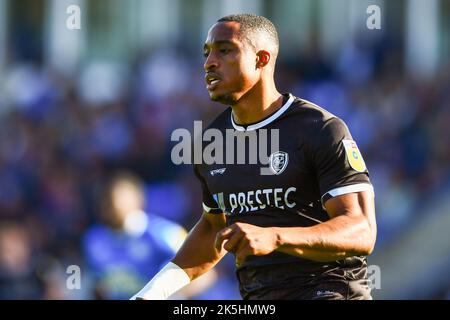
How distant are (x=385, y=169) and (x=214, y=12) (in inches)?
259

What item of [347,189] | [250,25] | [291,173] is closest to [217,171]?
[291,173]

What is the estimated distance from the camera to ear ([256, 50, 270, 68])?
5.88m

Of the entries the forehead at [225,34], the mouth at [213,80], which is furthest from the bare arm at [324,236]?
the forehead at [225,34]

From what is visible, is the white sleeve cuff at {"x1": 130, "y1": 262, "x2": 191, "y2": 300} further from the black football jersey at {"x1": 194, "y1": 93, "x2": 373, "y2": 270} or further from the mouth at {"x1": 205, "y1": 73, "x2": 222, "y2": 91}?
the mouth at {"x1": 205, "y1": 73, "x2": 222, "y2": 91}

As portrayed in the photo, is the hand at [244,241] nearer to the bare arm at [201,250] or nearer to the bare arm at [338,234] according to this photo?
the bare arm at [338,234]

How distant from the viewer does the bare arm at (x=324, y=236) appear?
4.60m

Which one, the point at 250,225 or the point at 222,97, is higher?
the point at 222,97

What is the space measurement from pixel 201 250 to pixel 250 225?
4.97 ft

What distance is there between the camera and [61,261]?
12055 millimetres

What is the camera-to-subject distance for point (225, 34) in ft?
18.9

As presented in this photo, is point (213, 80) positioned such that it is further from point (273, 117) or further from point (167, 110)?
point (167, 110)

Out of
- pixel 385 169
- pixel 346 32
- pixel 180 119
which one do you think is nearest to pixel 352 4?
pixel 346 32
